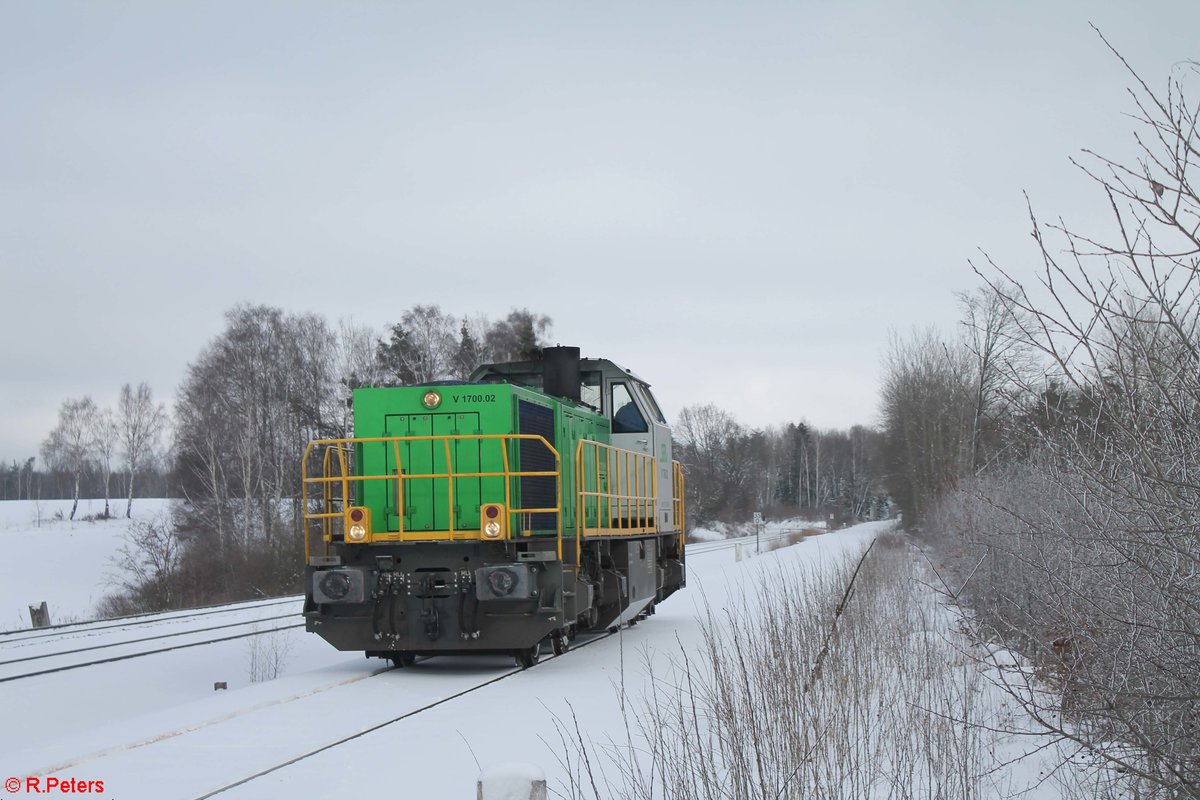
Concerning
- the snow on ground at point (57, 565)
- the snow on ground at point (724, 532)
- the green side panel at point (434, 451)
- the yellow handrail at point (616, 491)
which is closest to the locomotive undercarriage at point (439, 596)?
the green side panel at point (434, 451)

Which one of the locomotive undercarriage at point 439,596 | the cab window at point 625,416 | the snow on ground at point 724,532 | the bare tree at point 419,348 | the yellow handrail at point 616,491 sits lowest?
the snow on ground at point 724,532

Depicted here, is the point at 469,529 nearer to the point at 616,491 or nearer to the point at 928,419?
the point at 616,491

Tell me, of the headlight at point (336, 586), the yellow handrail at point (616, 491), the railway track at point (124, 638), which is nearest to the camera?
the headlight at point (336, 586)

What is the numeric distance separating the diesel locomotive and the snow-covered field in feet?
1.60

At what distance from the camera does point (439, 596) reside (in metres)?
10.3

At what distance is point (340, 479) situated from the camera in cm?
1027

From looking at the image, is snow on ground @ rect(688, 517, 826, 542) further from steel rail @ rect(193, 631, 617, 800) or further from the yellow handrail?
steel rail @ rect(193, 631, 617, 800)

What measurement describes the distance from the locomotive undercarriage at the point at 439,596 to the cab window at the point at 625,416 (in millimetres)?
4425

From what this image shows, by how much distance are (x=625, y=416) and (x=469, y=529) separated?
4435mm

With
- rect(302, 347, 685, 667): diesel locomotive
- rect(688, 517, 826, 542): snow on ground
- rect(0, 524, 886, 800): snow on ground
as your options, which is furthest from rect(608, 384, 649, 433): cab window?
rect(688, 517, 826, 542): snow on ground

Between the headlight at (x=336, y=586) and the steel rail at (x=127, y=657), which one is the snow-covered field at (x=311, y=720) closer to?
the steel rail at (x=127, y=657)

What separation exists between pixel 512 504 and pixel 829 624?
3.50 meters

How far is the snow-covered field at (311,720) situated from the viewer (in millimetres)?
6293

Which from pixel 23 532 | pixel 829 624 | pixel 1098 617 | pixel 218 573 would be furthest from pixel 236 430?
pixel 1098 617
